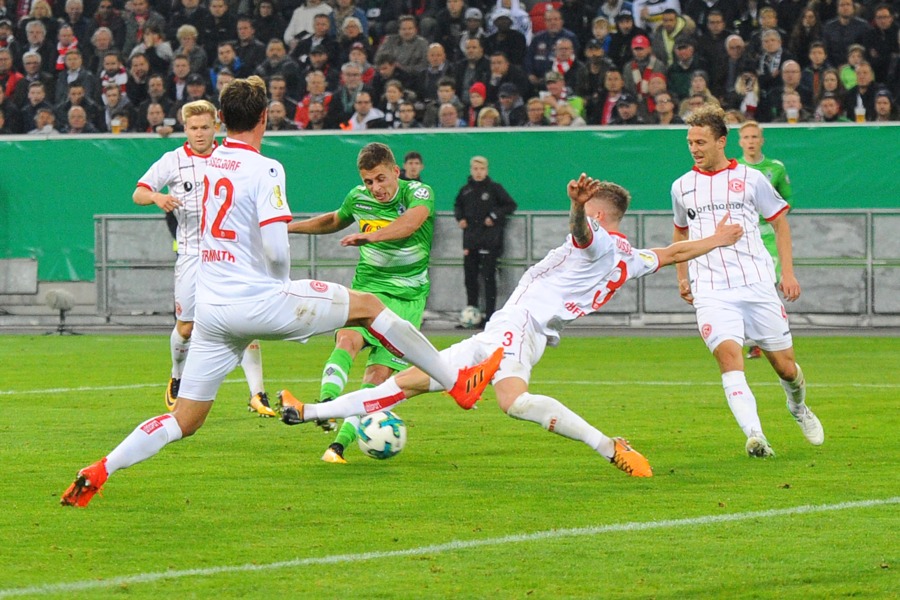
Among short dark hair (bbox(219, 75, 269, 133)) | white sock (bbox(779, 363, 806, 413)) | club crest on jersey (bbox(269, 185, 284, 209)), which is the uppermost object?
short dark hair (bbox(219, 75, 269, 133))

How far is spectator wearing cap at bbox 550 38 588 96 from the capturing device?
21.6 m

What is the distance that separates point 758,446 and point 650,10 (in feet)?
46.4

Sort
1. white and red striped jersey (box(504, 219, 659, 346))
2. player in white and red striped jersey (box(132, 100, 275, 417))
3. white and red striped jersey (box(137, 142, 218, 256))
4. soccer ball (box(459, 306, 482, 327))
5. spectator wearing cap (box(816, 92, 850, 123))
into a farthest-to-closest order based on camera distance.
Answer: soccer ball (box(459, 306, 482, 327)) → spectator wearing cap (box(816, 92, 850, 123)) → white and red striped jersey (box(137, 142, 218, 256)) → player in white and red striped jersey (box(132, 100, 275, 417)) → white and red striped jersey (box(504, 219, 659, 346))

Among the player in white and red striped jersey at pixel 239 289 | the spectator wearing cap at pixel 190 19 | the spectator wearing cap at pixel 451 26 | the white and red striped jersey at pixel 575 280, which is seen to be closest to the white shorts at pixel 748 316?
the white and red striped jersey at pixel 575 280

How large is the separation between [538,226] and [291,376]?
6920 mm

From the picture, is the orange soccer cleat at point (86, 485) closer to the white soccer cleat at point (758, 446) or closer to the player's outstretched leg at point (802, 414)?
the white soccer cleat at point (758, 446)

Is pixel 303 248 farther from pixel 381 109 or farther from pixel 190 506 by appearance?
pixel 190 506

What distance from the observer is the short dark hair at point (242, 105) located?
718 centimetres

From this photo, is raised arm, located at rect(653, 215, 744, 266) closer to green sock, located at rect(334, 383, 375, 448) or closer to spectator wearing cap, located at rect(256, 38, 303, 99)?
green sock, located at rect(334, 383, 375, 448)

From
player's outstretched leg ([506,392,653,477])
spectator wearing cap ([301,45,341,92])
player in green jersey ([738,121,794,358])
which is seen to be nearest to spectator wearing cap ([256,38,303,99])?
spectator wearing cap ([301,45,341,92])

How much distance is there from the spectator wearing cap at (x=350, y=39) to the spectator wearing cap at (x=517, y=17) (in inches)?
74.3

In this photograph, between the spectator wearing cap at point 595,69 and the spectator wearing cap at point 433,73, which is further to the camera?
the spectator wearing cap at point 433,73

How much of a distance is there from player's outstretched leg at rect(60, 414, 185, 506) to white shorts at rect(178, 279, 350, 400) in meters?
0.20

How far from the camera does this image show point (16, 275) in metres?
22.7
